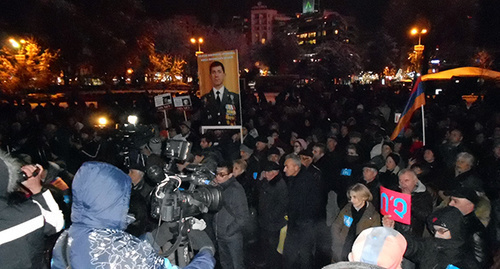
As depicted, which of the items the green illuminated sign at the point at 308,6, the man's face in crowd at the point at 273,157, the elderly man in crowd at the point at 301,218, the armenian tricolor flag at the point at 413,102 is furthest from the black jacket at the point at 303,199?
the green illuminated sign at the point at 308,6

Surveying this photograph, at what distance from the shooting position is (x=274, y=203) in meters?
5.21

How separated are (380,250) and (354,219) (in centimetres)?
220

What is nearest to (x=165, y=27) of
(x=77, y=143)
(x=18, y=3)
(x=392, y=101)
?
(x=18, y=3)

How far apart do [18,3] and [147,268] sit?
78.9ft

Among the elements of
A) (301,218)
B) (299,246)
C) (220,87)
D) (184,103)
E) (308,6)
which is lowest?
(299,246)

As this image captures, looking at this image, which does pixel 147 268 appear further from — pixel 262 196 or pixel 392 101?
pixel 392 101

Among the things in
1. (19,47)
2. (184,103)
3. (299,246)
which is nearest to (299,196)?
(299,246)

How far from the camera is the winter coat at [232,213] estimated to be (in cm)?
474

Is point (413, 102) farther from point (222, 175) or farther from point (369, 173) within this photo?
point (222, 175)

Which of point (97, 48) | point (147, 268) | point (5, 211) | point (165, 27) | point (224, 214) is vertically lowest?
point (224, 214)

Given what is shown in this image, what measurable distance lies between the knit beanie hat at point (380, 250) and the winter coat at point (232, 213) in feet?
8.49

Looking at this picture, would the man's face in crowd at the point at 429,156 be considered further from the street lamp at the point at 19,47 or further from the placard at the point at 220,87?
the street lamp at the point at 19,47

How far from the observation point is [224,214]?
4.86 m

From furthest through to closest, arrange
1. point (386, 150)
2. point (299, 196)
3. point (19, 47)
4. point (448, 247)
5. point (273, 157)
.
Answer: point (19, 47) → point (386, 150) → point (273, 157) → point (299, 196) → point (448, 247)
